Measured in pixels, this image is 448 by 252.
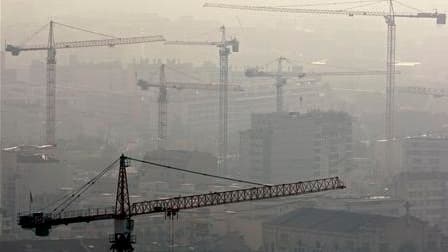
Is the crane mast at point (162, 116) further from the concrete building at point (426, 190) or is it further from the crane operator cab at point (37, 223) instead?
the crane operator cab at point (37, 223)

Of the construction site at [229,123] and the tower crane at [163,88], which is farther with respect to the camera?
the tower crane at [163,88]

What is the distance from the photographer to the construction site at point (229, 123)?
29.0 m

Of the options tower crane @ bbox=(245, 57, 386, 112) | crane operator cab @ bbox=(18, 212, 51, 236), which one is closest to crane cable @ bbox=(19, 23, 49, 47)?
tower crane @ bbox=(245, 57, 386, 112)

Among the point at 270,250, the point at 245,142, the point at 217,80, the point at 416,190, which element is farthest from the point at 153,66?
the point at 270,250

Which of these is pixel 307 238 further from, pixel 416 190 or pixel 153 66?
pixel 153 66

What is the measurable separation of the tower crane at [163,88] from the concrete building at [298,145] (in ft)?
8.01

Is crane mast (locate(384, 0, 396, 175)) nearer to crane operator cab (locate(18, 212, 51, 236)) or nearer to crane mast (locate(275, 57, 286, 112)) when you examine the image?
crane mast (locate(275, 57, 286, 112))

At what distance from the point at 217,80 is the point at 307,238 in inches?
957

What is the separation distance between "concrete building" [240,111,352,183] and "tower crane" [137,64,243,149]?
8.01 ft

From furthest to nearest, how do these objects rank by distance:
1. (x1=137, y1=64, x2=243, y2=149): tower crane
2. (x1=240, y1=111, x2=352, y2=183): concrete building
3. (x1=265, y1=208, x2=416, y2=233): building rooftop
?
(x1=137, y1=64, x2=243, y2=149): tower crane, (x1=240, y1=111, x2=352, y2=183): concrete building, (x1=265, y1=208, x2=416, y2=233): building rooftop

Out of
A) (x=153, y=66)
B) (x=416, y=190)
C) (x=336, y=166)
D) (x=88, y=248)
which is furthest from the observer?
(x=153, y=66)

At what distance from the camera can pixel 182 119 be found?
49.6 meters

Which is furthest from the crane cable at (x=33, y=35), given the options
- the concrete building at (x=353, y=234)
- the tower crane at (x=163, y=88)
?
the concrete building at (x=353, y=234)

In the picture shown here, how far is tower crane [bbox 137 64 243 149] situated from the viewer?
45403 mm
